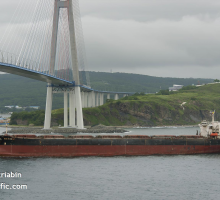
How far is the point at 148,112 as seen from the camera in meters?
120

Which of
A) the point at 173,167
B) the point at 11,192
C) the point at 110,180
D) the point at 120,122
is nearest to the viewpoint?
the point at 11,192

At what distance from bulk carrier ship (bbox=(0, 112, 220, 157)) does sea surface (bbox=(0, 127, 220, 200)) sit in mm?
1738

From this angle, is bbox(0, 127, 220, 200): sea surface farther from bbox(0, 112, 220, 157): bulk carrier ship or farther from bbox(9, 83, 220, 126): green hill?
bbox(9, 83, 220, 126): green hill

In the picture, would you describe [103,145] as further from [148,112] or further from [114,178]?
[148,112]

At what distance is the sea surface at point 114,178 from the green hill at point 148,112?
64.1m

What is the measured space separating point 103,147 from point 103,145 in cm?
22

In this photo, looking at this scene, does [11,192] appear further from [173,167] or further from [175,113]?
[175,113]

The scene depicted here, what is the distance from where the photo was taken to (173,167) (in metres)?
34.8

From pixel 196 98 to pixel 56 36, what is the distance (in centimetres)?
8178

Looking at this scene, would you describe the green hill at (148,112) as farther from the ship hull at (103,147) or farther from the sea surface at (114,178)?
the sea surface at (114,178)

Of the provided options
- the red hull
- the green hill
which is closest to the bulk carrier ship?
the red hull

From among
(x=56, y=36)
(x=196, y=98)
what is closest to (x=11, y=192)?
(x=56, y=36)

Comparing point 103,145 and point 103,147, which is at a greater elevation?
point 103,145

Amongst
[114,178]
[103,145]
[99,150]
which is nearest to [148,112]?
[103,145]
